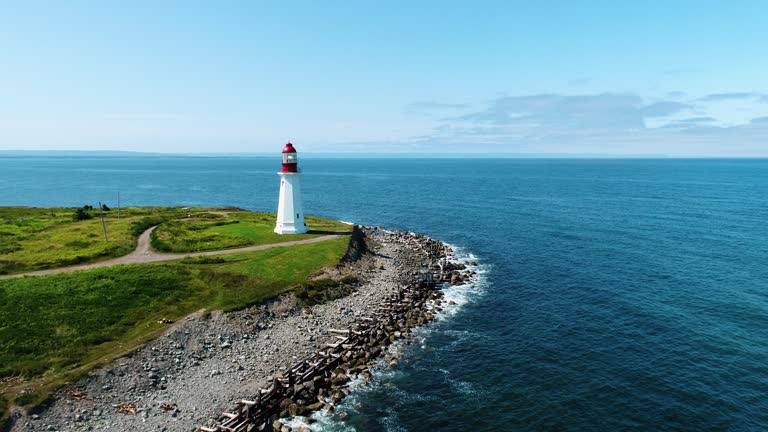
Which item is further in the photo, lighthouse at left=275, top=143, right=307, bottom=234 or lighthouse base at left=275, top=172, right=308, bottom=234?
lighthouse base at left=275, top=172, right=308, bottom=234

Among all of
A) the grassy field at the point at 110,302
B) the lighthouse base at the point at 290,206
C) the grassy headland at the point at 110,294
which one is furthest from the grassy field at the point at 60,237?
the lighthouse base at the point at 290,206

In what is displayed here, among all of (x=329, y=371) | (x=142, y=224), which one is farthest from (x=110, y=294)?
(x=142, y=224)

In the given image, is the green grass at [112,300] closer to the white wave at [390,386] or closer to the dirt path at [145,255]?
the dirt path at [145,255]

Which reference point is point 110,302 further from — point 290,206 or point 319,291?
point 290,206

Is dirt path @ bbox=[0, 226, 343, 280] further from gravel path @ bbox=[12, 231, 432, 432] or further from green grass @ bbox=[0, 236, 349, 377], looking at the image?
gravel path @ bbox=[12, 231, 432, 432]

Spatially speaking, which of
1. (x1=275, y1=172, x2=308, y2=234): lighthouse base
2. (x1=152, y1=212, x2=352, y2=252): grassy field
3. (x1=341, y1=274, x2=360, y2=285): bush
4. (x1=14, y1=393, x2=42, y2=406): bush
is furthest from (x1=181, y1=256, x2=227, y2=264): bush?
(x1=14, y1=393, x2=42, y2=406): bush

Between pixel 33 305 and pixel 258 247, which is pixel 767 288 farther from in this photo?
pixel 33 305

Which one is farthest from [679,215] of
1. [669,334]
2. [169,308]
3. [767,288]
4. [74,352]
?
[74,352]
